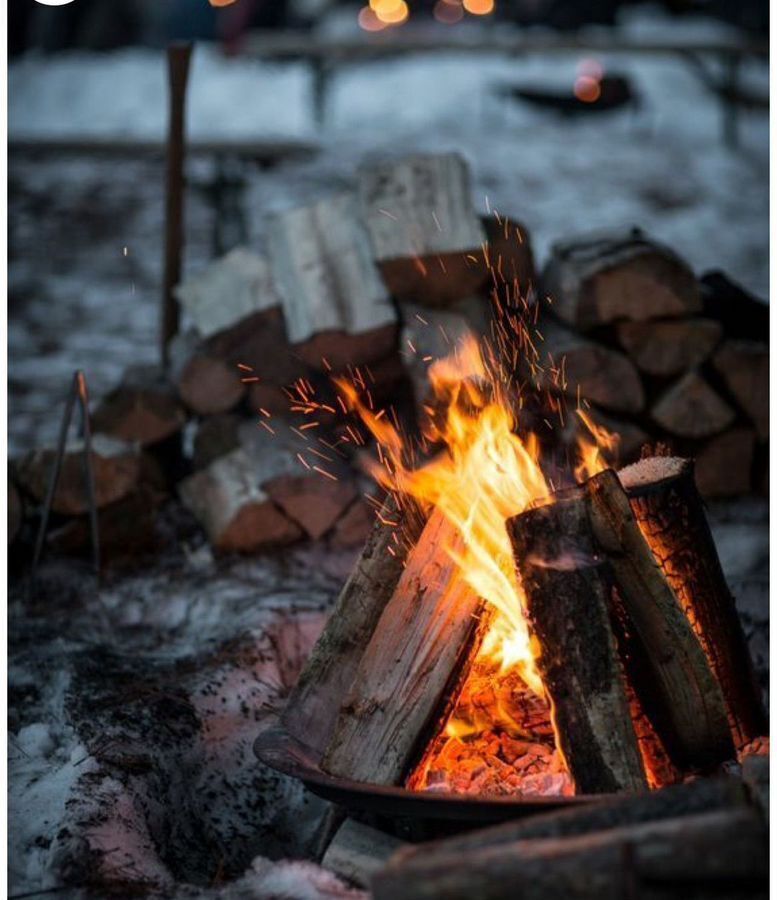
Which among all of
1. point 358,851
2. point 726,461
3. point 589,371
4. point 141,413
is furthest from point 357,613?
point 726,461

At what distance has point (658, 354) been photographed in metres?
5.00

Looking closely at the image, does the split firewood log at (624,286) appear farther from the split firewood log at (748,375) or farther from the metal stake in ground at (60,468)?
the metal stake in ground at (60,468)

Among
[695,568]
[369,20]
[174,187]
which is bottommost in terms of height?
[695,568]

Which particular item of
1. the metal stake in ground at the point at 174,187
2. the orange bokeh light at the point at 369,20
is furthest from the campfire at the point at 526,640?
the orange bokeh light at the point at 369,20

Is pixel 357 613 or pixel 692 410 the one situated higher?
pixel 692 410

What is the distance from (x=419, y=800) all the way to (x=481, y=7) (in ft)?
41.7

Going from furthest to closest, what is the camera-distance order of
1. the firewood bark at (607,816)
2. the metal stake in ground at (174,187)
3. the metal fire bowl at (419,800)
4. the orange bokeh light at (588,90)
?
the orange bokeh light at (588,90) < the metal stake in ground at (174,187) < the metal fire bowl at (419,800) < the firewood bark at (607,816)

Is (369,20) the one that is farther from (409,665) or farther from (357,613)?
(409,665)

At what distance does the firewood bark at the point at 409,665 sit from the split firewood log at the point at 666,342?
2203 millimetres

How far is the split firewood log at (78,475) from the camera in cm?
470

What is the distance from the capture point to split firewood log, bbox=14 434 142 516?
4695 millimetres

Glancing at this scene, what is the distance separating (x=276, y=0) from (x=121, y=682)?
1076cm

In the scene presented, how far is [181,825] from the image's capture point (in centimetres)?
312

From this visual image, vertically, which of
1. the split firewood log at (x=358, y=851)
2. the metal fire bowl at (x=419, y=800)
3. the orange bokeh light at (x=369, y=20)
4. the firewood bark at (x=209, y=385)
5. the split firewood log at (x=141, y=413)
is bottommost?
the split firewood log at (x=358, y=851)
